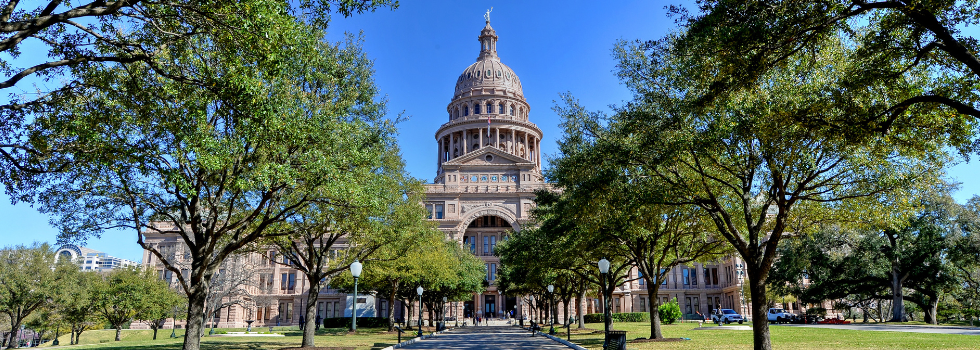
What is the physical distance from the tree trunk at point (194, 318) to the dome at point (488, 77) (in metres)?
94.3

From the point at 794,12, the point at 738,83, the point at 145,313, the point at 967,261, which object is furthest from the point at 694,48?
the point at 145,313

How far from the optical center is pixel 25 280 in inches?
1604

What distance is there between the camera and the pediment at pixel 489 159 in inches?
3297

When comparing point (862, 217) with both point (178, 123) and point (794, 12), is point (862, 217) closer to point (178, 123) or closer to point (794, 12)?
point (794, 12)

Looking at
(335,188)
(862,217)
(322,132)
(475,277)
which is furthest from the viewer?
(475,277)

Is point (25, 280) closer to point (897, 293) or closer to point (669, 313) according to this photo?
point (669, 313)

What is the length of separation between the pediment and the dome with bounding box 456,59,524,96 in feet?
93.2

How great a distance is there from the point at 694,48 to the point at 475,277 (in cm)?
4548

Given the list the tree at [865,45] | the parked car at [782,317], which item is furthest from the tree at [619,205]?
the parked car at [782,317]

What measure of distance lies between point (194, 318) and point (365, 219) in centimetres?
615

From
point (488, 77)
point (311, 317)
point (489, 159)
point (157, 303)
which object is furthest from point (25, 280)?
point (488, 77)

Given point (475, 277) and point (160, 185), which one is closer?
point (160, 185)

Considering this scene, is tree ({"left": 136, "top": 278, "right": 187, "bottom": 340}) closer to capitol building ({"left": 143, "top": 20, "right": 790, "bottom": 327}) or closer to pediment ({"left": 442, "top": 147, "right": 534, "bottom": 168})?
capitol building ({"left": 143, "top": 20, "right": 790, "bottom": 327})

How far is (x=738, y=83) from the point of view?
1155cm
